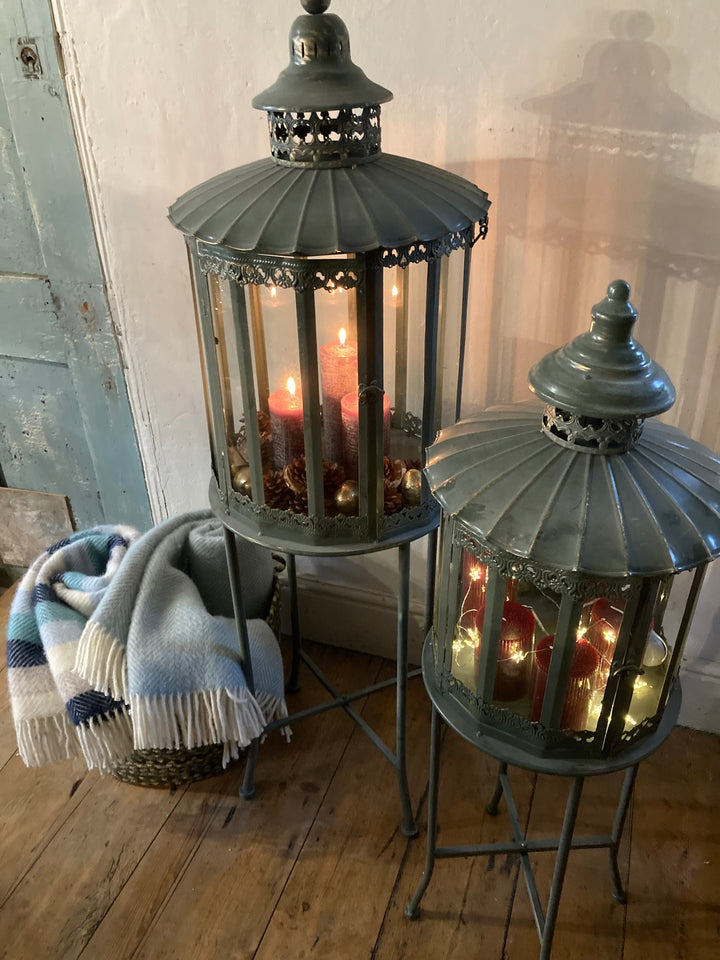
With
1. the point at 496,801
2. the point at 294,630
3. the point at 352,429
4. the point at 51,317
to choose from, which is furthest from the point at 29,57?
the point at 496,801

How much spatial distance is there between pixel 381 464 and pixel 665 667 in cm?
50

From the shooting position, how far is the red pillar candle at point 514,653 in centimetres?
109

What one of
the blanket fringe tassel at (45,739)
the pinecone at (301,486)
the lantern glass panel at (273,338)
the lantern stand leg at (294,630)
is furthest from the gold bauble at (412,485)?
the blanket fringe tassel at (45,739)

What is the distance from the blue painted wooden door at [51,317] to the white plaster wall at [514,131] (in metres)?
0.08

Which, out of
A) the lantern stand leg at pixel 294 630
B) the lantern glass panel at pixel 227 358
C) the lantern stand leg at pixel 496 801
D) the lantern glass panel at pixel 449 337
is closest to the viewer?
the lantern glass panel at pixel 227 358

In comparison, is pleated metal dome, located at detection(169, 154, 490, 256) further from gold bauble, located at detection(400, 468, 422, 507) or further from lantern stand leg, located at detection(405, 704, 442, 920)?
lantern stand leg, located at detection(405, 704, 442, 920)

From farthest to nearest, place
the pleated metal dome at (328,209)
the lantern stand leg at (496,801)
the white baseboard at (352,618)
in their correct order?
the white baseboard at (352,618) < the lantern stand leg at (496,801) < the pleated metal dome at (328,209)

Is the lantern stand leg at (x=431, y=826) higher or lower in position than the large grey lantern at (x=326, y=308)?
lower

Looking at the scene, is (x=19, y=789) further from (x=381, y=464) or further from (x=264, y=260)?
(x=264, y=260)

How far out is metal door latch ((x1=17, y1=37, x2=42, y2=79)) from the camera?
158cm

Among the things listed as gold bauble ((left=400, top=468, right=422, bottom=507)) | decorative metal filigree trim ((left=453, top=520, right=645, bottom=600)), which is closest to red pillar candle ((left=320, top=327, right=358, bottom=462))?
gold bauble ((left=400, top=468, right=422, bottom=507))

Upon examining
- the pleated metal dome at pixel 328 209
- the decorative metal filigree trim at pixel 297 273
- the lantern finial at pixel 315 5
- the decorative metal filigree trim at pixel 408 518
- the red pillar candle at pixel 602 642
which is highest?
Result: the lantern finial at pixel 315 5

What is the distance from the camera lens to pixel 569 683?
1030 millimetres

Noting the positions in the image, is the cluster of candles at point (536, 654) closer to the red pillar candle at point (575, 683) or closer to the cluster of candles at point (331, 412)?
the red pillar candle at point (575, 683)
